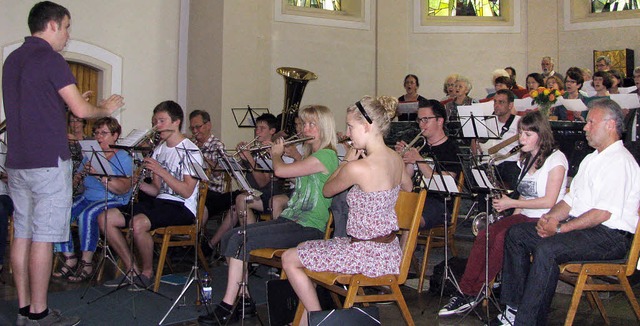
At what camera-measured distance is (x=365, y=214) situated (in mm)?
3906

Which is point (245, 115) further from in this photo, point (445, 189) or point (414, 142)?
point (445, 189)

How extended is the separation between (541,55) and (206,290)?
9019 millimetres

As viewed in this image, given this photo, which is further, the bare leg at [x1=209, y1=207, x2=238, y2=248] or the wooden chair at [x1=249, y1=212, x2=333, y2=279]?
the bare leg at [x1=209, y1=207, x2=238, y2=248]

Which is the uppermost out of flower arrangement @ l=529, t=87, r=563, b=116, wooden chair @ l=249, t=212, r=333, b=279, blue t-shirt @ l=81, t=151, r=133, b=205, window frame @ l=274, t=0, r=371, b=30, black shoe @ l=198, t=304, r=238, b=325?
window frame @ l=274, t=0, r=371, b=30

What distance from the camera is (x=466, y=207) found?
7680 millimetres

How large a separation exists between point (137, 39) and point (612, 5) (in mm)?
7654

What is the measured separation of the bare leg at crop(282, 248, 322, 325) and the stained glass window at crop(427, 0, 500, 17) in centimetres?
945

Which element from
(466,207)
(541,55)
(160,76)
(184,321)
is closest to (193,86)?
(160,76)

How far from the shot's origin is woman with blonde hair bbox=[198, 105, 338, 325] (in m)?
4.62

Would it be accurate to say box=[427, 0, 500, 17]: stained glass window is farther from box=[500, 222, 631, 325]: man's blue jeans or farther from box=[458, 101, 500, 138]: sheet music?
box=[500, 222, 631, 325]: man's blue jeans

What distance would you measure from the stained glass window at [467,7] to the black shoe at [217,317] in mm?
9157

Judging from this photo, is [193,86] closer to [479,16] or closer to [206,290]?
[479,16]

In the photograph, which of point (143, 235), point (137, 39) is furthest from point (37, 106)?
point (137, 39)

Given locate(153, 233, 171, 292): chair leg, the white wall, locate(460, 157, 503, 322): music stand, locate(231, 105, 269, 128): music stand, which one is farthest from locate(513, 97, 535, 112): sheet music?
the white wall
